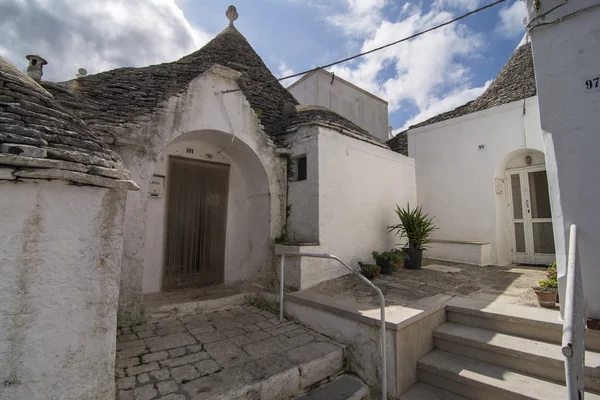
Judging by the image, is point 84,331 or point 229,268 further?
point 229,268

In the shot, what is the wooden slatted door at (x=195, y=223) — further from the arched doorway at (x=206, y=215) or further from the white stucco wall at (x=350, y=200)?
the white stucco wall at (x=350, y=200)

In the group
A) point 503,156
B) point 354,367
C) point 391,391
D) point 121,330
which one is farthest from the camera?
point 503,156

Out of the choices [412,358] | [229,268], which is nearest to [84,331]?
[412,358]

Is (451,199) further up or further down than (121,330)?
further up

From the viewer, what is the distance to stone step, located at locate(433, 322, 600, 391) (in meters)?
2.80

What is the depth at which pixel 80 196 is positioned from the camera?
2.28m

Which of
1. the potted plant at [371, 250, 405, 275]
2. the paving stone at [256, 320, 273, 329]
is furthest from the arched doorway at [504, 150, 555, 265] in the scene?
the paving stone at [256, 320, 273, 329]

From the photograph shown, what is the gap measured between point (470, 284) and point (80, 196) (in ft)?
19.7

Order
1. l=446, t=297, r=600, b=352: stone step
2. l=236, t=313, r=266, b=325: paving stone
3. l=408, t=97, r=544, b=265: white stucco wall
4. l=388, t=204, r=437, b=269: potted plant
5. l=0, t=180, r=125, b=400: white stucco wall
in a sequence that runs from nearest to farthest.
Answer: l=0, t=180, r=125, b=400: white stucco wall < l=446, t=297, r=600, b=352: stone step < l=236, t=313, r=266, b=325: paving stone < l=388, t=204, r=437, b=269: potted plant < l=408, t=97, r=544, b=265: white stucco wall

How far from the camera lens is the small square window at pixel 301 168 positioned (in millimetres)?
6008

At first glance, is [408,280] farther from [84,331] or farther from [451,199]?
[84,331]

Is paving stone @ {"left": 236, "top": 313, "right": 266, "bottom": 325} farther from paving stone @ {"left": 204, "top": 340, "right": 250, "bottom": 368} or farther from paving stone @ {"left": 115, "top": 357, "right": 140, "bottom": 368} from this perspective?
paving stone @ {"left": 115, "top": 357, "right": 140, "bottom": 368}

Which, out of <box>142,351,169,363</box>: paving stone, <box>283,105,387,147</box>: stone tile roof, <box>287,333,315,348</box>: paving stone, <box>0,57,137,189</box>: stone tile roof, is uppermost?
<box>283,105,387,147</box>: stone tile roof

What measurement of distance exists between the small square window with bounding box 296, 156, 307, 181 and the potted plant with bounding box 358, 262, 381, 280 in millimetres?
2219
